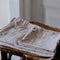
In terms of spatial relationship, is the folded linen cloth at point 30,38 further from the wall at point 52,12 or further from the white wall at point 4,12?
the white wall at point 4,12

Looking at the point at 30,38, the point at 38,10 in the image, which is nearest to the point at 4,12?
the point at 38,10

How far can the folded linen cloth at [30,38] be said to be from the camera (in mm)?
1090

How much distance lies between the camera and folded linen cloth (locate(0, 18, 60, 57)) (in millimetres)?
1090

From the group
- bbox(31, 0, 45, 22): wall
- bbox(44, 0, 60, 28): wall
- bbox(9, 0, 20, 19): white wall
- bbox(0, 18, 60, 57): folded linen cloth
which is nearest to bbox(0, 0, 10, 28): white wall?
bbox(9, 0, 20, 19): white wall

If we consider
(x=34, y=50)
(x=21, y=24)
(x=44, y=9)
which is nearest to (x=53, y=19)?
(x=44, y=9)

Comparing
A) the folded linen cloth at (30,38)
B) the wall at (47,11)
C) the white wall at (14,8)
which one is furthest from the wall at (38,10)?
the folded linen cloth at (30,38)

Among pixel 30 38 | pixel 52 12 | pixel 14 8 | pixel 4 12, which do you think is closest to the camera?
pixel 30 38

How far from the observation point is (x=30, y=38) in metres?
1.23

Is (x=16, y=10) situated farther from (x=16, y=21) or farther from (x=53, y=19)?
(x=16, y=21)

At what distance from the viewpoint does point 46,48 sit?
42.9 inches

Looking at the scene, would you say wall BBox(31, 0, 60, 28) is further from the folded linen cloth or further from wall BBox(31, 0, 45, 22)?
the folded linen cloth

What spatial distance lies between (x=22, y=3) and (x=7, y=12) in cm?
33

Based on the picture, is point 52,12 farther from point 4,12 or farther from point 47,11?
point 4,12

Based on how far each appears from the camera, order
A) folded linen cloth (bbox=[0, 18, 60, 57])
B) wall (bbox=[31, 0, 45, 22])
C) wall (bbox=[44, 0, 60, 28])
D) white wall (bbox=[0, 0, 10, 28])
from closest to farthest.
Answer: folded linen cloth (bbox=[0, 18, 60, 57]), wall (bbox=[44, 0, 60, 28]), wall (bbox=[31, 0, 45, 22]), white wall (bbox=[0, 0, 10, 28])
